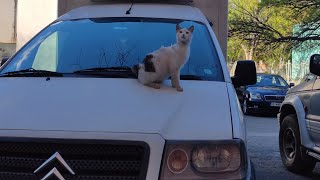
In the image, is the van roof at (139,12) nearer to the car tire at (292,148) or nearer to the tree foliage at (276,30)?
the car tire at (292,148)

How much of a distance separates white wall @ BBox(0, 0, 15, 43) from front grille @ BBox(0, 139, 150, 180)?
14.6 metres

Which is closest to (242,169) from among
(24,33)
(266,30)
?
(24,33)

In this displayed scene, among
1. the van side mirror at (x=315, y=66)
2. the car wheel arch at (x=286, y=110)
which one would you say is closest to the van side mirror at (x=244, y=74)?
the van side mirror at (x=315, y=66)

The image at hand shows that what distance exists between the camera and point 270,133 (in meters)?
12.3

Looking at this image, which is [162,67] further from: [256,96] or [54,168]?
[256,96]

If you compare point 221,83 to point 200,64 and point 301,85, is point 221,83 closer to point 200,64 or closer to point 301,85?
point 200,64

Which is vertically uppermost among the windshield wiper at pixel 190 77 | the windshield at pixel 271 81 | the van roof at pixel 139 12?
the van roof at pixel 139 12

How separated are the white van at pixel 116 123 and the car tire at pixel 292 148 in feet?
11.4

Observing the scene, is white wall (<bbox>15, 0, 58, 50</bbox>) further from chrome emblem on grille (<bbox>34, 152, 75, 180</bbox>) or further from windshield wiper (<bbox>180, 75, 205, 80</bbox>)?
chrome emblem on grille (<bbox>34, 152, 75, 180</bbox>)

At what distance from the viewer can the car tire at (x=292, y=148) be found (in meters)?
7.05

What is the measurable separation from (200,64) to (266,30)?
1948 centimetres

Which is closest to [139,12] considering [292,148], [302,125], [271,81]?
[302,125]

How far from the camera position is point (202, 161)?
274 cm

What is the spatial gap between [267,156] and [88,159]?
6.51 metres
